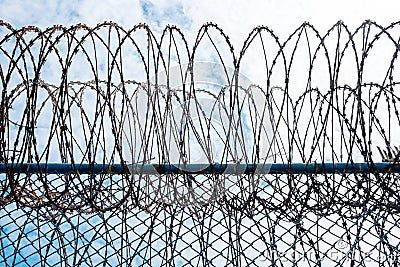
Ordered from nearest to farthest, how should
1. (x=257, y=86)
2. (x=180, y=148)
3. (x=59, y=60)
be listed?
(x=59, y=60) → (x=180, y=148) → (x=257, y=86)

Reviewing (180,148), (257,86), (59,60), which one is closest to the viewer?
A: (59,60)

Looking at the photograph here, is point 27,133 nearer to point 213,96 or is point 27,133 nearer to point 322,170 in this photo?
point 213,96

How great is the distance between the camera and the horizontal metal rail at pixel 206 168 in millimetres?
2941

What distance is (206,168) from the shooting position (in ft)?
9.91

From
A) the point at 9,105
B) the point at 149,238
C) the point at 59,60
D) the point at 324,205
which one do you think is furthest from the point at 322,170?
the point at 9,105

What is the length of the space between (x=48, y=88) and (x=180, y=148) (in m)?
0.94

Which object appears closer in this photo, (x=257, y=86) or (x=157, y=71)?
(x=157, y=71)

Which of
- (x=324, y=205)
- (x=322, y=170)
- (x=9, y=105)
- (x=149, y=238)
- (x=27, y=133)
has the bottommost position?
(x=149, y=238)

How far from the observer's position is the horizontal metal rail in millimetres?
2941

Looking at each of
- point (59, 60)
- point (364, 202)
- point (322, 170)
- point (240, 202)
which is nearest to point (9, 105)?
point (59, 60)

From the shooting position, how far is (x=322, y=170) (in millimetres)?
3061

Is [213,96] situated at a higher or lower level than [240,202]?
higher

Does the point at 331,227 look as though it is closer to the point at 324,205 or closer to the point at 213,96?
the point at 324,205

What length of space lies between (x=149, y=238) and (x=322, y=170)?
118 centimetres
